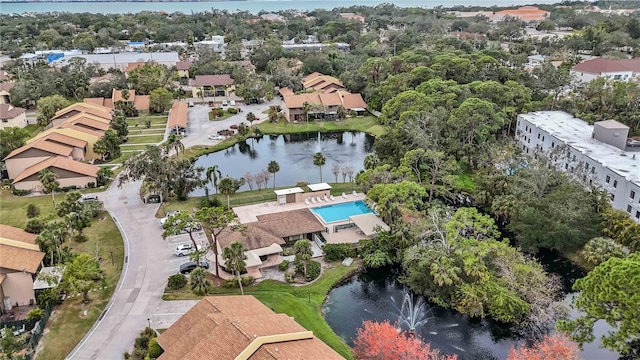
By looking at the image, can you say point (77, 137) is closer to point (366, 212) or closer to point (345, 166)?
point (345, 166)

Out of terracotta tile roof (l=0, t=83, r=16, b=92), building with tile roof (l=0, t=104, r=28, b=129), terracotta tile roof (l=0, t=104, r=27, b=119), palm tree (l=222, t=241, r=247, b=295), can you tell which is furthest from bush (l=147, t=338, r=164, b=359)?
terracotta tile roof (l=0, t=83, r=16, b=92)

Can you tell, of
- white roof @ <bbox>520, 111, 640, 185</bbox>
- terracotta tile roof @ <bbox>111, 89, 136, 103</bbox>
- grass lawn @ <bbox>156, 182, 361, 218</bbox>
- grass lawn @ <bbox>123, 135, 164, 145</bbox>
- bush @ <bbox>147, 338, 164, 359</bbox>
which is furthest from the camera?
terracotta tile roof @ <bbox>111, 89, 136, 103</bbox>

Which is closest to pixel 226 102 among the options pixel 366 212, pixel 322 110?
pixel 322 110

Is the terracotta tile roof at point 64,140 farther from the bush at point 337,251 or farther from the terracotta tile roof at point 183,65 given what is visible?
the terracotta tile roof at point 183,65

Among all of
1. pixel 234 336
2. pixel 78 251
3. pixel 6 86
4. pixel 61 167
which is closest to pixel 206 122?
pixel 61 167

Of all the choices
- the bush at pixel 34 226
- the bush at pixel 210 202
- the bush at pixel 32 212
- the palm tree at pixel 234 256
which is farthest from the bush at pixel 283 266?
the bush at pixel 32 212

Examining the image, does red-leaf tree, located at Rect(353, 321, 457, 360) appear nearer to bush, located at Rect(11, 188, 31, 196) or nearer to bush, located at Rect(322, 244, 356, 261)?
bush, located at Rect(322, 244, 356, 261)
